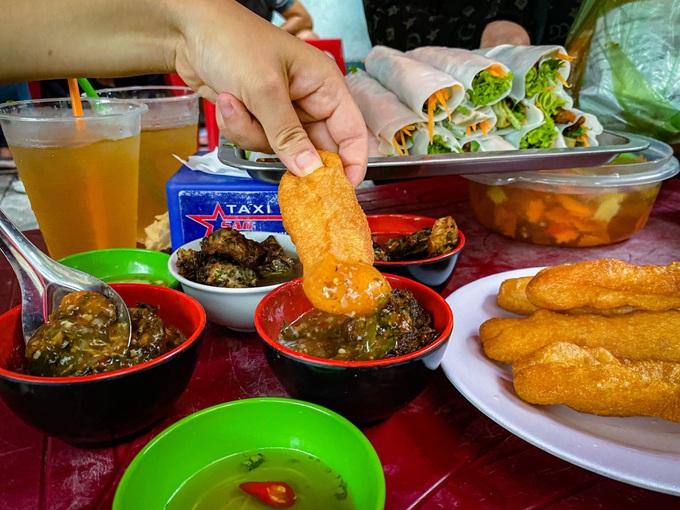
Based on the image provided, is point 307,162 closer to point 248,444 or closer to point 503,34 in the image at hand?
point 248,444

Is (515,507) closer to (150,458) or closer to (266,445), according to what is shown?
(266,445)

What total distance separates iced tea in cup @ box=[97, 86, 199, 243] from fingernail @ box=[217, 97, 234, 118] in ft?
2.31

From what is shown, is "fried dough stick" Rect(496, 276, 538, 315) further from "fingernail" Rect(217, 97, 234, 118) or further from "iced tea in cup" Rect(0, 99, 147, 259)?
"iced tea in cup" Rect(0, 99, 147, 259)

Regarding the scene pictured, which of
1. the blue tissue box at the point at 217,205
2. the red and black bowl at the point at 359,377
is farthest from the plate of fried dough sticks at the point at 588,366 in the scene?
the blue tissue box at the point at 217,205

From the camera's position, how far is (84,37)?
1250mm

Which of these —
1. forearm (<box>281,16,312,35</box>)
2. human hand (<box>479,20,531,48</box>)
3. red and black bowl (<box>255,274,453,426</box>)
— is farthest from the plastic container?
forearm (<box>281,16,312,35</box>)

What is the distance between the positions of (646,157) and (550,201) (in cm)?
55

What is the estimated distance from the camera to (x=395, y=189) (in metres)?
2.38

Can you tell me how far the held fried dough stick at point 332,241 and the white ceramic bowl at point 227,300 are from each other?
167 millimetres

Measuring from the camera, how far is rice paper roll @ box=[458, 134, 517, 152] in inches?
82.0

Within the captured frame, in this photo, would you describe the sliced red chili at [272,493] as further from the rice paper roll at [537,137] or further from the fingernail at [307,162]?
the rice paper roll at [537,137]

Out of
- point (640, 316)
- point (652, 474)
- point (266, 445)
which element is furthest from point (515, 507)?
point (640, 316)

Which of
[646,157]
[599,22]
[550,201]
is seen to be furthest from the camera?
[599,22]

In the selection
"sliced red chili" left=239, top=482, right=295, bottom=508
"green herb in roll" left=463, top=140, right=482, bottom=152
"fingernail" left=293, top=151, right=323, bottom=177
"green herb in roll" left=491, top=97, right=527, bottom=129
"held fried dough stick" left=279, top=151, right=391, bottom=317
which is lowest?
"green herb in roll" left=463, top=140, right=482, bottom=152
